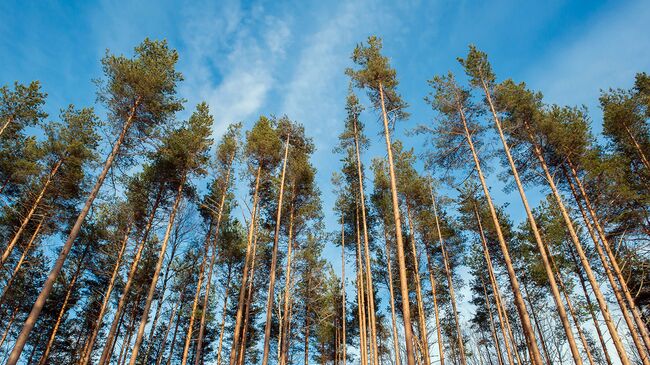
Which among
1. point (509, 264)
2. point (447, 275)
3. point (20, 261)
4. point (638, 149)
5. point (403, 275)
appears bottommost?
point (403, 275)

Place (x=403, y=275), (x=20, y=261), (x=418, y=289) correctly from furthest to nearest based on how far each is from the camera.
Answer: (x=418, y=289)
(x=20, y=261)
(x=403, y=275)

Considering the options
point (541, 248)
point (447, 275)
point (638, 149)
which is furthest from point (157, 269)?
point (638, 149)

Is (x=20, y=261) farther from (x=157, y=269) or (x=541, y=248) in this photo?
(x=541, y=248)

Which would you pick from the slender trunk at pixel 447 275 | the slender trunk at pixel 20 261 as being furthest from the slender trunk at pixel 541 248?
the slender trunk at pixel 20 261

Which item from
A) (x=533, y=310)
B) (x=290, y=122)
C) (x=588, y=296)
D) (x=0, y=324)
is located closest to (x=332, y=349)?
A: (x=533, y=310)

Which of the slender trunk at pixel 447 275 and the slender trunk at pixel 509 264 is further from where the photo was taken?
the slender trunk at pixel 447 275

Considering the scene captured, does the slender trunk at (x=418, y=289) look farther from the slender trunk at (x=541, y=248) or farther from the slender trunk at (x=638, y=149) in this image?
the slender trunk at (x=638, y=149)

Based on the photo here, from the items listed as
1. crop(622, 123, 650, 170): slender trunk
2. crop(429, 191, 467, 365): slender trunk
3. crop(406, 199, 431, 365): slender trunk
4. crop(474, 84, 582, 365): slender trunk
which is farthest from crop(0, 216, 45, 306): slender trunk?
crop(622, 123, 650, 170): slender trunk

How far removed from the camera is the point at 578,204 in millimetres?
13664

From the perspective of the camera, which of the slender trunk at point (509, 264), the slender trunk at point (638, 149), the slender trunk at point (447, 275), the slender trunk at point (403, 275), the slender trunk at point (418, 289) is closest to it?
the slender trunk at point (403, 275)

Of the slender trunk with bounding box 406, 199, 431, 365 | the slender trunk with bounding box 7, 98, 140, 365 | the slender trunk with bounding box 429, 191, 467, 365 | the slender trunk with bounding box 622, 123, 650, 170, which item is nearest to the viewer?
the slender trunk with bounding box 7, 98, 140, 365

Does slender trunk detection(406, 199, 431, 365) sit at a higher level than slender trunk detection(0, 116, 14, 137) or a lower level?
lower

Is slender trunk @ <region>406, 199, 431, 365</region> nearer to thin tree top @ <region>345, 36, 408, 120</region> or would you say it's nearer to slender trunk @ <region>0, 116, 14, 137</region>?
thin tree top @ <region>345, 36, 408, 120</region>

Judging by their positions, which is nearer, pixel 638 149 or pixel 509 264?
pixel 509 264
